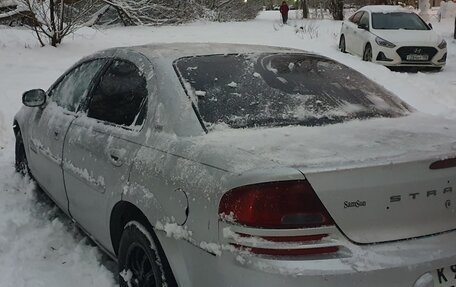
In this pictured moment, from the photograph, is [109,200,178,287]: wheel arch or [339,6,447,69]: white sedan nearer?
[109,200,178,287]: wheel arch

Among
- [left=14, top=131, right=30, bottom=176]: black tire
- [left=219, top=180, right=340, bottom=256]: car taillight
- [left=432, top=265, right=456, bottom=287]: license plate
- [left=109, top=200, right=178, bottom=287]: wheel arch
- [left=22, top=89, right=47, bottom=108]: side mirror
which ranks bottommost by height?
[left=14, top=131, right=30, bottom=176]: black tire

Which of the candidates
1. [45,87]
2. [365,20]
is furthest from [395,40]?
[45,87]

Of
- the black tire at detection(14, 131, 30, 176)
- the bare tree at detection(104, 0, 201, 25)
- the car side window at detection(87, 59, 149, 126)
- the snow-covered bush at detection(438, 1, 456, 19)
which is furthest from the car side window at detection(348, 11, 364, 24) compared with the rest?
the snow-covered bush at detection(438, 1, 456, 19)

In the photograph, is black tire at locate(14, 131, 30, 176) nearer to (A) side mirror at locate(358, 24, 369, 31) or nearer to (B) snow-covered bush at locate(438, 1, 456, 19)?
(A) side mirror at locate(358, 24, 369, 31)

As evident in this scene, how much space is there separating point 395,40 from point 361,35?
1.36 m

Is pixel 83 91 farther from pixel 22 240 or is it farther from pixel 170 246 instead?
pixel 170 246

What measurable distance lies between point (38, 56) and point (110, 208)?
12.6 meters

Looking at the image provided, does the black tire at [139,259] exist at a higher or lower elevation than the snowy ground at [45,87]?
higher

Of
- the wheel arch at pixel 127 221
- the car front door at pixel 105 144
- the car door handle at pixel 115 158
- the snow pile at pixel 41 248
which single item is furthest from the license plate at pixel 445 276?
the snow pile at pixel 41 248

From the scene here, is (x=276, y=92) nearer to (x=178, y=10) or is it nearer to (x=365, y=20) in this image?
(x=365, y=20)

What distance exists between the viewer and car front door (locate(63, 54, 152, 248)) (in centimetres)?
304

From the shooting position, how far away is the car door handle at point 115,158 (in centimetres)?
301

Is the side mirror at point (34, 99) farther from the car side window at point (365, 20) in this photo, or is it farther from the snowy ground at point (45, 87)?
the car side window at point (365, 20)

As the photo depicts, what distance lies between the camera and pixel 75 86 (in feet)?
13.8
